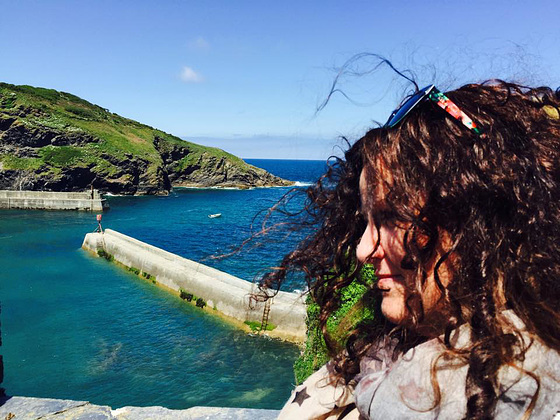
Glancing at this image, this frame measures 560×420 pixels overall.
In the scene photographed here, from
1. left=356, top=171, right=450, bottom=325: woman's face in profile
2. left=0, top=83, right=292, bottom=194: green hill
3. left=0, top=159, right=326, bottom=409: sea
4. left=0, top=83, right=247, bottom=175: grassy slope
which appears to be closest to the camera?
left=356, top=171, right=450, bottom=325: woman's face in profile

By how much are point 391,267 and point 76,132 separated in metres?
80.7

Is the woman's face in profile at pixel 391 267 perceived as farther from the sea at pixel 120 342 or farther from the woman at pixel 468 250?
the sea at pixel 120 342

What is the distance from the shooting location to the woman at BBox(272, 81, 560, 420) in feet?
3.20

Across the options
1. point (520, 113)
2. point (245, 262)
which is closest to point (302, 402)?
point (520, 113)

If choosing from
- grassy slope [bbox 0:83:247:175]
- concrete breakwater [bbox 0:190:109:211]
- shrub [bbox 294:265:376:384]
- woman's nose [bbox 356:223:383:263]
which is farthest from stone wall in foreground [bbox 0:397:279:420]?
grassy slope [bbox 0:83:247:175]

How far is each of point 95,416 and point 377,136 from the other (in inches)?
197

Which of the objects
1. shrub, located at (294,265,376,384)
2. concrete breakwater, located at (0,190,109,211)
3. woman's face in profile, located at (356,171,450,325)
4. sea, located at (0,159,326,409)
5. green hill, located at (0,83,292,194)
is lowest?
sea, located at (0,159,326,409)

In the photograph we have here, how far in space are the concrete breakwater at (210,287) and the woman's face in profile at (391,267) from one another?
9706 mm

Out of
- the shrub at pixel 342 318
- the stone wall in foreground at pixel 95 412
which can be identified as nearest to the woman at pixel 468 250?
the shrub at pixel 342 318

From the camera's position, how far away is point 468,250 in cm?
112

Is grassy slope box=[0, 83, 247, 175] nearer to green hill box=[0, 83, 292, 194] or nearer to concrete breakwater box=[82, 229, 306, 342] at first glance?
green hill box=[0, 83, 292, 194]

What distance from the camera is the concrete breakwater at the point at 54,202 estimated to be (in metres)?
48.3

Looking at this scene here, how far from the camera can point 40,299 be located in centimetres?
1939

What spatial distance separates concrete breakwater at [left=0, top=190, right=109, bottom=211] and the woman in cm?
5180
